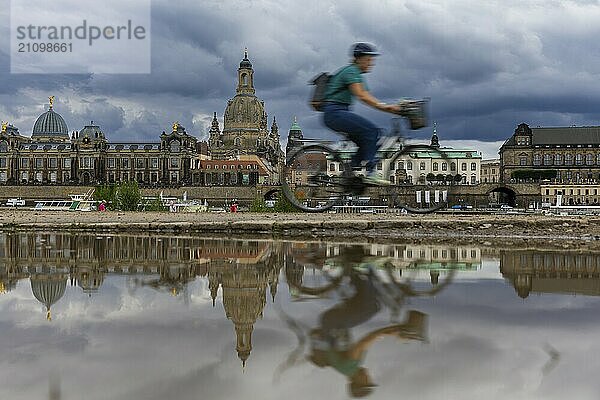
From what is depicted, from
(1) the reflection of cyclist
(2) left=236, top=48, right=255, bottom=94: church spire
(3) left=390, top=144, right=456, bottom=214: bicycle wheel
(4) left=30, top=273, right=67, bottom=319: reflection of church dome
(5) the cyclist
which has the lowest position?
(1) the reflection of cyclist

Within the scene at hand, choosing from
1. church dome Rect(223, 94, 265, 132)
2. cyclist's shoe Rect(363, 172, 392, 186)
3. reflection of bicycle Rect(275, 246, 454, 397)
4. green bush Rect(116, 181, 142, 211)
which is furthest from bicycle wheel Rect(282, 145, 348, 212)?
church dome Rect(223, 94, 265, 132)

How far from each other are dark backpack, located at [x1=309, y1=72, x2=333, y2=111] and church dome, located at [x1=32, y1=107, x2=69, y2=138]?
14374 cm

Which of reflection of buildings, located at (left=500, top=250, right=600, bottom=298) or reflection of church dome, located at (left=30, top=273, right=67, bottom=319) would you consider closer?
reflection of church dome, located at (left=30, top=273, right=67, bottom=319)

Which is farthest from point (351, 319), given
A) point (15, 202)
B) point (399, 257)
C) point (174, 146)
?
point (174, 146)

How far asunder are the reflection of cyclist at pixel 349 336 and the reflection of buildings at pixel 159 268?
22.0 inches

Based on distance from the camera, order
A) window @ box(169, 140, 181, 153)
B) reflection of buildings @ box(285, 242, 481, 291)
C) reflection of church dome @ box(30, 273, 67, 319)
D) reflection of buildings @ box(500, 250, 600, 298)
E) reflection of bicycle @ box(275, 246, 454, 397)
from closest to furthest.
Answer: reflection of bicycle @ box(275, 246, 454, 397) < reflection of church dome @ box(30, 273, 67, 319) < reflection of buildings @ box(500, 250, 600, 298) < reflection of buildings @ box(285, 242, 481, 291) < window @ box(169, 140, 181, 153)

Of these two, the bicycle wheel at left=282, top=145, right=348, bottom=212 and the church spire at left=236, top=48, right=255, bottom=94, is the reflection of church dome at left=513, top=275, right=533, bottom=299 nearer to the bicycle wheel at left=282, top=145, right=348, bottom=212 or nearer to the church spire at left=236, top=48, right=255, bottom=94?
the bicycle wheel at left=282, top=145, right=348, bottom=212

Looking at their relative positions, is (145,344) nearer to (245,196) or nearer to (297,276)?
(297,276)

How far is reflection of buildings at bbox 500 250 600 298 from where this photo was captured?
7.58 meters

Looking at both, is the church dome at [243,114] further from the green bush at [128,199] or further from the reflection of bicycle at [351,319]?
the reflection of bicycle at [351,319]

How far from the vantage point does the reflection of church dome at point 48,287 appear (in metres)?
6.54

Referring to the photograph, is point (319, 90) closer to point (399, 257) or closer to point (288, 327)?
point (399, 257)

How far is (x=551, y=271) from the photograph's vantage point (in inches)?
362

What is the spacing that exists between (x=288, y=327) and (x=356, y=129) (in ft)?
16.1
